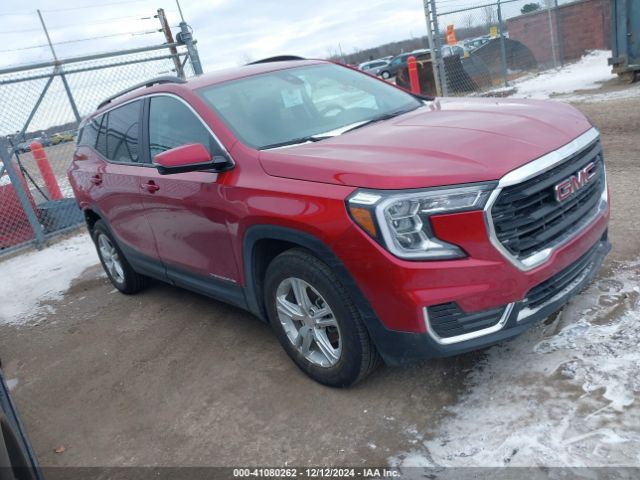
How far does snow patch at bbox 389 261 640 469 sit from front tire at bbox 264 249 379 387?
0.47 meters

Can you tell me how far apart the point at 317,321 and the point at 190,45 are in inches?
322

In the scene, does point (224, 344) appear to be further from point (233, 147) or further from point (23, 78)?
point (23, 78)

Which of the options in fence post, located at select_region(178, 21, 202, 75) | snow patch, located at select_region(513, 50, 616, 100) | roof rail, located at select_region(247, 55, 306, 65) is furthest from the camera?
snow patch, located at select_region(513, 50, 616, 100)

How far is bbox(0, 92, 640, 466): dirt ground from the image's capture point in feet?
9.61

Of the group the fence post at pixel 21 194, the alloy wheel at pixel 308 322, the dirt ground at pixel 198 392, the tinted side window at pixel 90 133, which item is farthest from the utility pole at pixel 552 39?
the alloy wheel at pixel 308 322

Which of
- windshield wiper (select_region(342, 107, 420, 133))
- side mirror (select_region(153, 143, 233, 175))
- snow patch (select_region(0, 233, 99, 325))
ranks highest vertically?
side mirror (select_region(153, 143, 233, 175))

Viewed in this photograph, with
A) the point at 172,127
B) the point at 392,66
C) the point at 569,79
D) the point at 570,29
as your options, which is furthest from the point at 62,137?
the point at 392,66

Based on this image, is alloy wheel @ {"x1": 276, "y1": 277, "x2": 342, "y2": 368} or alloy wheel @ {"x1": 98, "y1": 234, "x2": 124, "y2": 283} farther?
alloy wheel @ {"x1": 98, "y1": 234, "x2": 124, "y2": 283}

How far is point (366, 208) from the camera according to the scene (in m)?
2.58

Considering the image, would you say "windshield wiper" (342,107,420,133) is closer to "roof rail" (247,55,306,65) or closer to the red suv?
the red suv

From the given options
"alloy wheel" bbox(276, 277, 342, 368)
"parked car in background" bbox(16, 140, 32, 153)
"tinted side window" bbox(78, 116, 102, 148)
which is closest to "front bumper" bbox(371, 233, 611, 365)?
"alloy wheel" bbox(276, 277, 342, 368)

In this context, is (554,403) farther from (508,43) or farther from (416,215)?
(508,43)

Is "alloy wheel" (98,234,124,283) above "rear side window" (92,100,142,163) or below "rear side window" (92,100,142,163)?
below

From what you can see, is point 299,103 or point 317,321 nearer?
point 317,321
